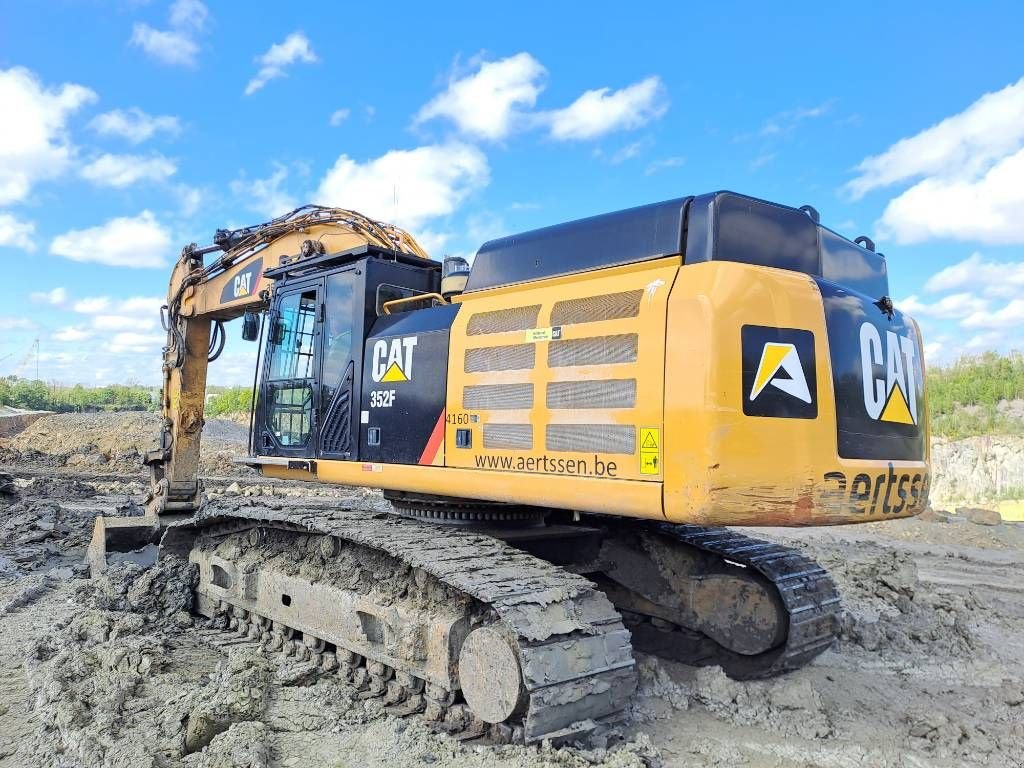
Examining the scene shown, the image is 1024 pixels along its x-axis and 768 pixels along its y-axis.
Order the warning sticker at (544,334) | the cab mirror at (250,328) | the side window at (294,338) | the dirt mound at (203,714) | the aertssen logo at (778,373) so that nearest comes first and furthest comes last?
the aertssen logo at (778,373), the dirt mound at (203,714), the warning sticker at (544,334), the side window at (294,338), the cab mirror at (250,328)

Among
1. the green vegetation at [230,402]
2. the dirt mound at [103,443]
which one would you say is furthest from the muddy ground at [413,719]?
the green vegetation at [230,402]

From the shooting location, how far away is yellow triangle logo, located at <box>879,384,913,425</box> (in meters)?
3.80

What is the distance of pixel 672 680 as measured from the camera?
15.2 ft

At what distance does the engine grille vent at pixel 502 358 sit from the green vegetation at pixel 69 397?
39.6 m

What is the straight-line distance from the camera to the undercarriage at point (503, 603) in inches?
138

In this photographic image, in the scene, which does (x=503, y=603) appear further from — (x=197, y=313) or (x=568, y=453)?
(x=197, y=313)

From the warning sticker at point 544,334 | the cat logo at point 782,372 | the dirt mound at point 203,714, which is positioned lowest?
the dirt mound at point 203,714

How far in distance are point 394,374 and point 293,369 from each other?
1.17 metres

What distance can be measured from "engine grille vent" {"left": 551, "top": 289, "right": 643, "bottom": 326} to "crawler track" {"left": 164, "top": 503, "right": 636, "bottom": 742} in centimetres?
130

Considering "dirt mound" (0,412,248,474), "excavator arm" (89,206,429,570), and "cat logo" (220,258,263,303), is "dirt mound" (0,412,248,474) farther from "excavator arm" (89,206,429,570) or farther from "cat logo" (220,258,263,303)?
"cat logo" (220,258,263,303)

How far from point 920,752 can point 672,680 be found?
4.46ft

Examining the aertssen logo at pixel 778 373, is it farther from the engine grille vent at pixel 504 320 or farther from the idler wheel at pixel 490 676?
the idler wheel at pixel 490 676

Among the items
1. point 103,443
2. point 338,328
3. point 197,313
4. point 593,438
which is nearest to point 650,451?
point 593,438

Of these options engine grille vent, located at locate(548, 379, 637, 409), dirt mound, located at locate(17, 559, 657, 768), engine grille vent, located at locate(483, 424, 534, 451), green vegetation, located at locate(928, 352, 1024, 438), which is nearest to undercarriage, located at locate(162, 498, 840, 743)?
dirt mound, located at locate(17, 559, 657, 768)
